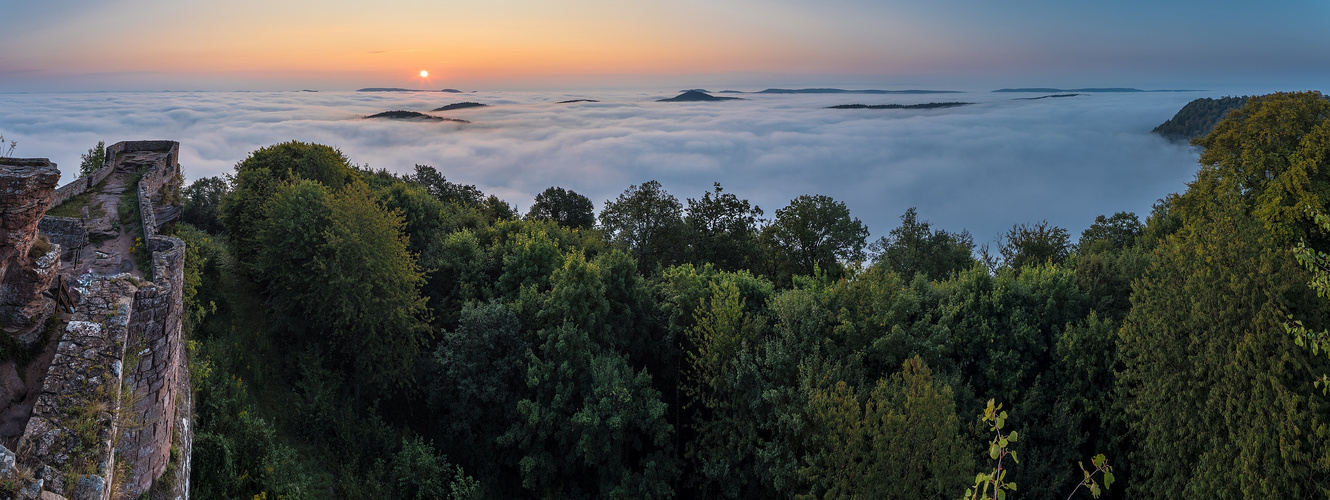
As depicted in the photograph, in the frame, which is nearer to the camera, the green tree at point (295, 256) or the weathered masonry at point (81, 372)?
the weathered masonry at point (81, 372)

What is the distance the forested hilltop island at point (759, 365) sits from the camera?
50.9ft

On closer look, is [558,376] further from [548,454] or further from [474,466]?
[474,466]

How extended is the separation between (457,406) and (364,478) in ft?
12.6

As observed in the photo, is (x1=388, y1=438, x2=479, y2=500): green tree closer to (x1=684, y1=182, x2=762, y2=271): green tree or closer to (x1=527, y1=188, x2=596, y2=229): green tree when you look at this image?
(x1=684, y1=182, x2=762, y2=271): green tree

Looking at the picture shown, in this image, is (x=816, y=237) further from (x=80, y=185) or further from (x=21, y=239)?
(x=21, y=239)

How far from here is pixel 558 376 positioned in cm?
2138

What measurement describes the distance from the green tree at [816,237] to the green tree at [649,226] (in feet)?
Answer: 21.3

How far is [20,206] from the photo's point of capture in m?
9.64

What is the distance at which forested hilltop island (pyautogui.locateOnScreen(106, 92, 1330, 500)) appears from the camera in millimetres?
15516

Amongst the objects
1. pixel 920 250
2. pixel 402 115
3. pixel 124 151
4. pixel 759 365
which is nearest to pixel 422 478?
pixel 759 365

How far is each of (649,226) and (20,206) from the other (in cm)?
3212

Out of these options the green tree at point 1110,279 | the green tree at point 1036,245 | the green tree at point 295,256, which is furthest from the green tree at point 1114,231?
the green tree at point 295,256

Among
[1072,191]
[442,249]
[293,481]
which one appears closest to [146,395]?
[293,481]

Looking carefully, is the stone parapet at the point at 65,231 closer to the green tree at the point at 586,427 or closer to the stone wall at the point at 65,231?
the stone wall at the point at 65,231
